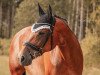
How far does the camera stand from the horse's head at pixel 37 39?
6.11m

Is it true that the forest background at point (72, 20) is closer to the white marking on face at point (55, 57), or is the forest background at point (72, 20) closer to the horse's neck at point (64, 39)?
the white marking on face at point (55, 57)

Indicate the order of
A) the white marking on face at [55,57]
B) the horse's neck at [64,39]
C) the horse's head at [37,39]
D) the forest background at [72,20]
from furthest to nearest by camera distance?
1. the forest background at [72,20]
2. the white marking on face at [55,57]
3. the horse's neck at [64,39]
4. the horse's head at [37,39]

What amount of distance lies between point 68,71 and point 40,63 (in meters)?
0.99

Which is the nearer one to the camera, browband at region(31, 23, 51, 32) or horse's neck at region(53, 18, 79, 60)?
browband at region(31, 23, 51, 32)

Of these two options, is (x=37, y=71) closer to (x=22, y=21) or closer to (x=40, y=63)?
(x=40, y=63)

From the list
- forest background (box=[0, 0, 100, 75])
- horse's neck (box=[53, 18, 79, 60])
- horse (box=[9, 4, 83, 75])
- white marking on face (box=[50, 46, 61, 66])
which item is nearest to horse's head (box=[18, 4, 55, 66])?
horse (box=[9, 4, 83, 75])

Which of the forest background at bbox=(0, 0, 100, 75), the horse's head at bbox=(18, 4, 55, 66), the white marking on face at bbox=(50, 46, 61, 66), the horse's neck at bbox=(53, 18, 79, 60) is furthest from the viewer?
the forest background at bbox=(0, 0, 100, 75)

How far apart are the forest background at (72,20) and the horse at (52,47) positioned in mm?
9668

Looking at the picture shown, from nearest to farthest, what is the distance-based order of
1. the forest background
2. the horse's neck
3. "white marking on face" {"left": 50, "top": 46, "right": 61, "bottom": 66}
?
the horse's neck → "white marking on face" {"left": 50, "top": 46, "right": 61, "bottom": 66} → the forest background

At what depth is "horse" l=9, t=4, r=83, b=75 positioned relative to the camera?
6.16 metres

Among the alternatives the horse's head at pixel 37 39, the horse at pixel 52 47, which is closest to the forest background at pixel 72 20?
the horse at pixel 52 47

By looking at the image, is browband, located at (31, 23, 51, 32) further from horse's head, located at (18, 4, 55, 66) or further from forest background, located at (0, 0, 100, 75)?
forest background, located at (0, 0, 100, 75)

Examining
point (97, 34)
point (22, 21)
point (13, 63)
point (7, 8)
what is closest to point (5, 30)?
point (7, 8)

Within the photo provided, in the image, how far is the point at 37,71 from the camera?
25.0 ft
